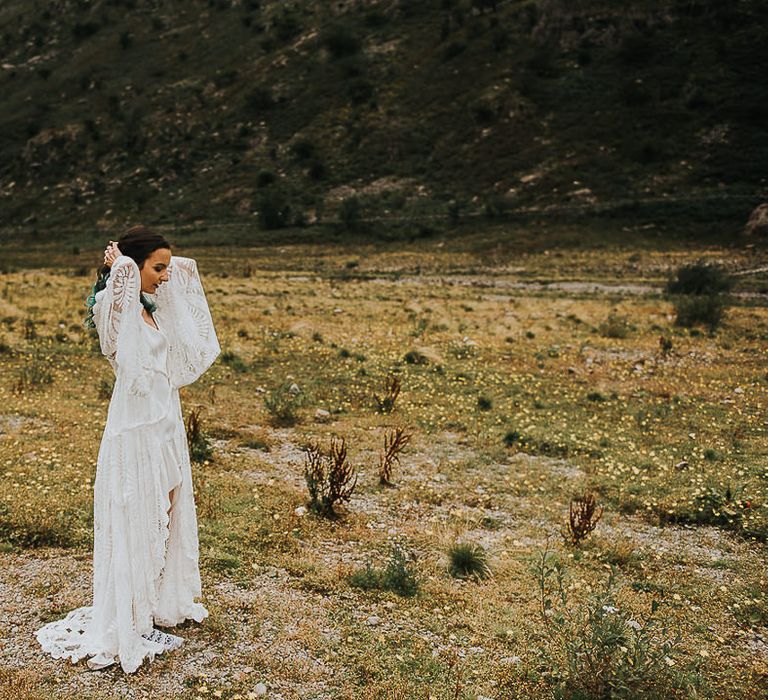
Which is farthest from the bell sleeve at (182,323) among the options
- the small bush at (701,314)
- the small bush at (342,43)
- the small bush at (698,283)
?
the small bush at (342,43)

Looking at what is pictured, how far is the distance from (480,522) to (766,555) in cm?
324

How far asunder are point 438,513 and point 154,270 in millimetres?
5126

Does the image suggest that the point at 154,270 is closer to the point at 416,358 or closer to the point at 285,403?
the point at 285,403

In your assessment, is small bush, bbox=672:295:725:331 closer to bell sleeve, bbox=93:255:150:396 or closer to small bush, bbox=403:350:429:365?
small bush, bbox=403:350:429:365

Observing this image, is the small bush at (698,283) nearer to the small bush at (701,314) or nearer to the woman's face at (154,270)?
the small bush at (701,314)

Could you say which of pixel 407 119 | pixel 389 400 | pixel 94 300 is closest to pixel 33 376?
pixel 389 400

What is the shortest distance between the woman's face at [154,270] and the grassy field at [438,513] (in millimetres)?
2815

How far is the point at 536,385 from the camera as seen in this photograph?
15359 millimetres

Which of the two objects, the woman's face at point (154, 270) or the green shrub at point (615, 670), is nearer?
the green shrub at point (615, 670)

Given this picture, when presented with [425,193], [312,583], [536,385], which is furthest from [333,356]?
[425,193]

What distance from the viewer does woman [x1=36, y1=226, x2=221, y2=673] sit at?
5.04m

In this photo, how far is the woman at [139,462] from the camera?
198 inches

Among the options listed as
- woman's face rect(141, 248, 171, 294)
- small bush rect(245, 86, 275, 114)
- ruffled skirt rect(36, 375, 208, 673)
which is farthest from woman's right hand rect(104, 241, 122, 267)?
small bush rect(245, 86, 275, 114)

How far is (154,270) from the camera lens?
17.2 ft
